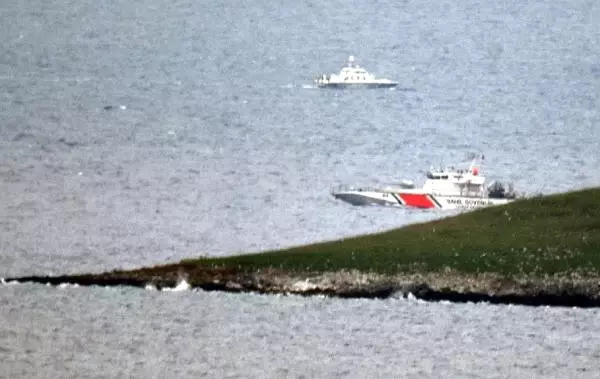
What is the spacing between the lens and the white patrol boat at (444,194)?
337 ft

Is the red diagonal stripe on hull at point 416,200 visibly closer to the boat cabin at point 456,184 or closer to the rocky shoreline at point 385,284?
the boat cabin at point 456,184

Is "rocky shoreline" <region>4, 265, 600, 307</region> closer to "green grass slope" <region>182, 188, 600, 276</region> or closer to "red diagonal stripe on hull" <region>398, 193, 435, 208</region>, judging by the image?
"green grass slope" <region>182, 188, 600, 276</region>

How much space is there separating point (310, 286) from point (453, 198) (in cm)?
3155

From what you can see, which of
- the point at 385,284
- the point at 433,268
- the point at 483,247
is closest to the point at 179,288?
the point at 385,284

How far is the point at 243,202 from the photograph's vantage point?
351 ft

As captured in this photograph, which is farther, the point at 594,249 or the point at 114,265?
the point at 114,265

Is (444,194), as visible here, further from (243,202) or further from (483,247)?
(483,247)

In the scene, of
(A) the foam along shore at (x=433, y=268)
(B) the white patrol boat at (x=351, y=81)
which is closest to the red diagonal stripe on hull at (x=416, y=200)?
(A) the foam along shore at (x=433, y=268)

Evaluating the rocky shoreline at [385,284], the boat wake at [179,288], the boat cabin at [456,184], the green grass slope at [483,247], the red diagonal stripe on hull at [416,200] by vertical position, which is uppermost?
the boat cabin at [456,184]

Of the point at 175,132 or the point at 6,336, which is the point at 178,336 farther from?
the point at 175,132

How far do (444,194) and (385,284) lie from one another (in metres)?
32.2

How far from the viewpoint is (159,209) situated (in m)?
102

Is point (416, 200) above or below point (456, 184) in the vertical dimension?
below

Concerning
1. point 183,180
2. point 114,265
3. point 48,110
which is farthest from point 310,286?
point 48,110
